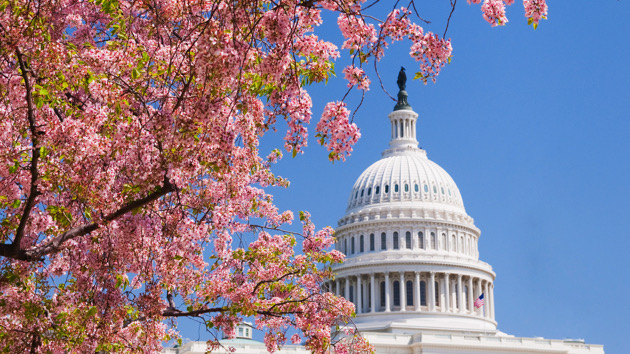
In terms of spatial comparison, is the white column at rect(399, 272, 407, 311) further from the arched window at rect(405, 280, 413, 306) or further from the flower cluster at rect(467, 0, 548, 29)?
the flower cluster at rect(467, 0, 548, 29)

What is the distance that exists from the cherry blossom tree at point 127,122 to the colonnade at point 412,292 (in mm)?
113940

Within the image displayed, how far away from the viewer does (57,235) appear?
18172 millimetres

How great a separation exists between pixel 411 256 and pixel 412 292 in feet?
16.6

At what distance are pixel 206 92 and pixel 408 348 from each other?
4208 inches

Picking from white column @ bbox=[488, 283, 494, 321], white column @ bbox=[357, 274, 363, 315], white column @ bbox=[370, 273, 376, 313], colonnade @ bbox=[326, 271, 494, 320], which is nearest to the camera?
white column @ bbox=[370, 273, 376, 313]

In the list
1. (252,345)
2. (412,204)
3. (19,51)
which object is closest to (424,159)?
(412,204)

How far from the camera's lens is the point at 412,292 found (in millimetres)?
135500

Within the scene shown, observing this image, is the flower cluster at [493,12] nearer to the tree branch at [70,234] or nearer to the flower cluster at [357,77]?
the flower cluster at [357,77]

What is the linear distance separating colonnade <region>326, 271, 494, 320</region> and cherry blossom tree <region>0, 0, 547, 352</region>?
374ft

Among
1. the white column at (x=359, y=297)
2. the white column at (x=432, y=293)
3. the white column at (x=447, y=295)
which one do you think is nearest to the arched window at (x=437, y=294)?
the white column at (x=447, y=295)

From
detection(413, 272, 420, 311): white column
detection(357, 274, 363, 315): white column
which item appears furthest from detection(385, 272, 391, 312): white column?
detection(357, 274, 363, 315): white column

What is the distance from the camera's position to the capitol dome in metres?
132

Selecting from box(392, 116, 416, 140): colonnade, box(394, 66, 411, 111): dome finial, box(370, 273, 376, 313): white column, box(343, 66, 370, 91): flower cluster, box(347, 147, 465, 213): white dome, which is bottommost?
box(343, 66, 370, 91): flower cluster

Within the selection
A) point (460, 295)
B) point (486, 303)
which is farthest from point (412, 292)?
point (486, 303)
